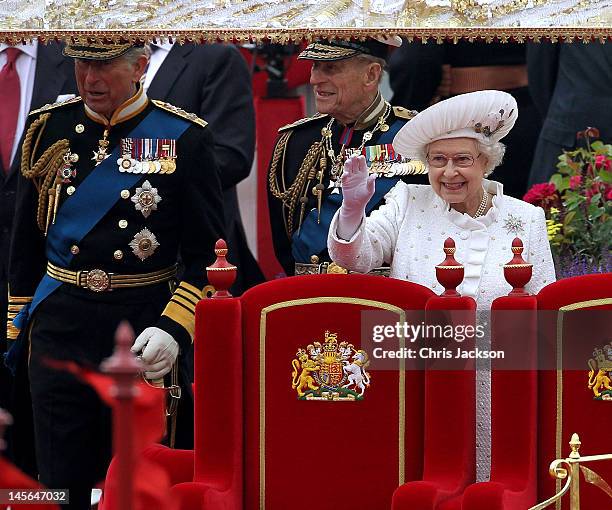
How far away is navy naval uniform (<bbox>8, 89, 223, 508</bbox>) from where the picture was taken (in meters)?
3.93

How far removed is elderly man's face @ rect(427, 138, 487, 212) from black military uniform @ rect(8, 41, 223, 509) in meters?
0.71

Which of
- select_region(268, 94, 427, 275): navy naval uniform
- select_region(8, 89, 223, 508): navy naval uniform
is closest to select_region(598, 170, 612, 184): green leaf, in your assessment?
select_region(268, 94, 427, 275): navy naval uniform

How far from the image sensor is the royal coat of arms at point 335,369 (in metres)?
3.28

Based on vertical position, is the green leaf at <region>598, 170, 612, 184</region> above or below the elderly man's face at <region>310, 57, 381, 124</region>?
below

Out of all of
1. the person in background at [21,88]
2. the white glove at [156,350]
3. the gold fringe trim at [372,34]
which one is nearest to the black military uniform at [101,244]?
the white glove at [156,350]

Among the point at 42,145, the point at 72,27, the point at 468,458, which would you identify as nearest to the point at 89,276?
the point at 42,145

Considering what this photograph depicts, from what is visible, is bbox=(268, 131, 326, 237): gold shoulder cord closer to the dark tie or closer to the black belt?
the black belt

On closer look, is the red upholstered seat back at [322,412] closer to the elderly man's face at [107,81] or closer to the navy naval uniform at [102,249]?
the navy naval uniform at [102,249]

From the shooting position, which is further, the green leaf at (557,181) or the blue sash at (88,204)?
the green leaf at (557,181)

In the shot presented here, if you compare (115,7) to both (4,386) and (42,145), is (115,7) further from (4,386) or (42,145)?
(4,386)

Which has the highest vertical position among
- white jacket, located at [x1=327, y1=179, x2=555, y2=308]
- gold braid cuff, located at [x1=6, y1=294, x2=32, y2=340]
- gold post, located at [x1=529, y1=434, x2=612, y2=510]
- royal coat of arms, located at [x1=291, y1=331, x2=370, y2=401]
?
white jacket, located at [x1=327, y1=179, x2=555, y2=308]

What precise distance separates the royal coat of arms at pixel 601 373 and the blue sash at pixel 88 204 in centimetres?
141

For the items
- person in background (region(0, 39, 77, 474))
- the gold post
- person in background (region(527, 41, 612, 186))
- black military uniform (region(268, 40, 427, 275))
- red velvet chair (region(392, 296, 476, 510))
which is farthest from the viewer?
person in background (region(527, 41, 612, 186))

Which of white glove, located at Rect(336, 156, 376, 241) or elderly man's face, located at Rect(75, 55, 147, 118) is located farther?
elderly man's face, located at Rect(75, 55, 147, 118)
